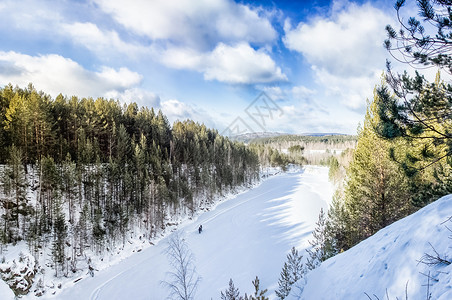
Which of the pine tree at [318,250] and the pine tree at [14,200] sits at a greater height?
the pine tree at [14,200]

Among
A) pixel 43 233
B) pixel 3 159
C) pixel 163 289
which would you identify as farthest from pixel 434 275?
pixel 3 159

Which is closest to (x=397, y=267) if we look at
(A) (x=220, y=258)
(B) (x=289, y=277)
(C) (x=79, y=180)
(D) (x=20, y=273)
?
(B) (x=289, y=277)

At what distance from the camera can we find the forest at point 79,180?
20281 mm

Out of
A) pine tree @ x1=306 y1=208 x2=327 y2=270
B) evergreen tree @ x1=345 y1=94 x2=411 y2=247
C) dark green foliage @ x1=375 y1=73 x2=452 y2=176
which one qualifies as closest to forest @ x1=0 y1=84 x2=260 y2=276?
pine tree @ x1=306 y1=208 x2=327 y2=270

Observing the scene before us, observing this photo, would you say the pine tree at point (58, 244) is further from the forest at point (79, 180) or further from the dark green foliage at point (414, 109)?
the dark green foliage at point (414, 109)

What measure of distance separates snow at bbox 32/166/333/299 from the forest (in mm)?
3265

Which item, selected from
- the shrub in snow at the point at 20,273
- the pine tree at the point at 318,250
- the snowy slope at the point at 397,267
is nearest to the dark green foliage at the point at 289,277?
the pine tree at the point at 318,250

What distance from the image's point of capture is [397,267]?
4.34 meters

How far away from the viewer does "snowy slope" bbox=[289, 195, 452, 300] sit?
361 centimetres

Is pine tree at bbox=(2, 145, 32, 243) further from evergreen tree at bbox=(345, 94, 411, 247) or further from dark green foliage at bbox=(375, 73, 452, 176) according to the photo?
dark green foliage at bbox=(375, 73, 452, 176)

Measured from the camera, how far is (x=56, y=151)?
29.7 meters

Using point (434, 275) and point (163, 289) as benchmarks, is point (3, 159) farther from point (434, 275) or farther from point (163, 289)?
point (434, 275)

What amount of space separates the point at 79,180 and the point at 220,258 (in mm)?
18578

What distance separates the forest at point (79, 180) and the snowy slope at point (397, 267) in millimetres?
21728
